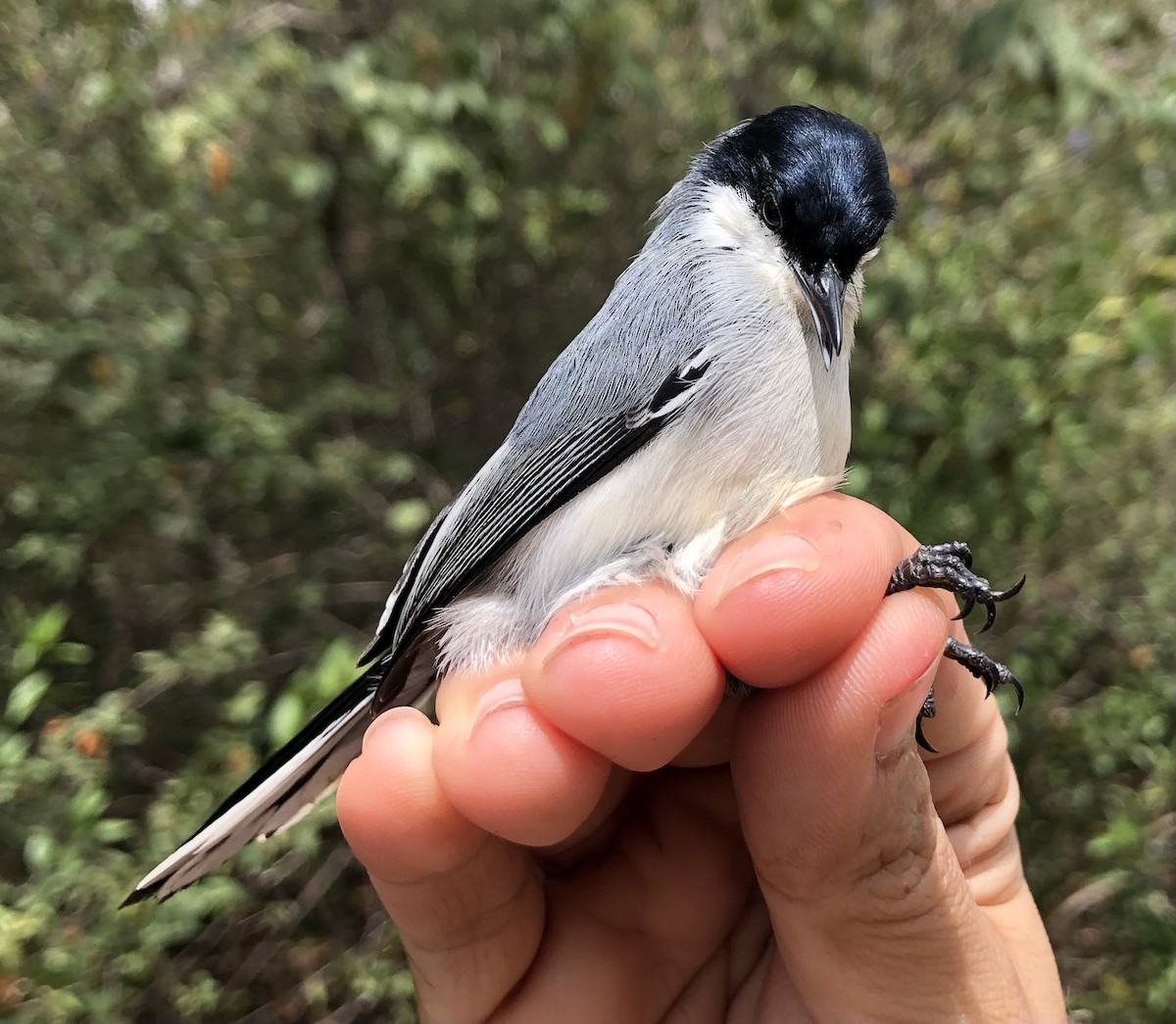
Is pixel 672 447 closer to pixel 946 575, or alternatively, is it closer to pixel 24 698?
pixel 946 575

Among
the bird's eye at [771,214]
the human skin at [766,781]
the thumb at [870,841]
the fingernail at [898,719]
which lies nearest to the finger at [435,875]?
the human skin at [766,781]

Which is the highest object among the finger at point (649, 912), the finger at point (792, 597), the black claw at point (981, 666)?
the finger at point (792, 597)

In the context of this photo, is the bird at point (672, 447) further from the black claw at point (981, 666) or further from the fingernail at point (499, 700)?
the fingernail at point (499, 700)

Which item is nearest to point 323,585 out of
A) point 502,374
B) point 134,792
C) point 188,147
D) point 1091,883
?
point 134,792

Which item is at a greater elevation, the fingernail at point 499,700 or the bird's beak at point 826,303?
the bird's beak at point 826,303

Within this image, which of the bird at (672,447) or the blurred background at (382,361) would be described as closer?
the bird at (672,447)

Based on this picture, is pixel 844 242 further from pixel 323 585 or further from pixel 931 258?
pixel 323 585
